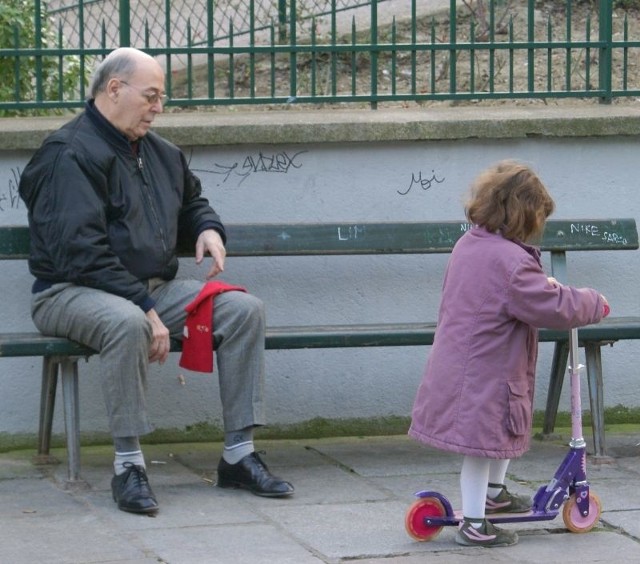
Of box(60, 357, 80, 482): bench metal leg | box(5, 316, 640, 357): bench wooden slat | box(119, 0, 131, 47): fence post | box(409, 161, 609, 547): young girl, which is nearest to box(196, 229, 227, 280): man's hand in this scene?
box(5, 316, 640, 357): bench wooden slat

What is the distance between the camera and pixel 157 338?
464 centimetres

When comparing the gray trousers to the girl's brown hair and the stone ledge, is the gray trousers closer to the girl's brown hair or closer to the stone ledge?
the stone ledge

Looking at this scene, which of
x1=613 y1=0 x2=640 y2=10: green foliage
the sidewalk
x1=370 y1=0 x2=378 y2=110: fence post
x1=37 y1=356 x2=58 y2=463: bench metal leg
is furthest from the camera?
x1=613 y1=0 x2=640 y2=10: green foliage

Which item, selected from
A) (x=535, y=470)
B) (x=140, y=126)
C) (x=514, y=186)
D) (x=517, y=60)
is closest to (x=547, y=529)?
(x=535, y=470)

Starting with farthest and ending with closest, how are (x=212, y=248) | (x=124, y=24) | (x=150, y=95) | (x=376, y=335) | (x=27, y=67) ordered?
(x=27, y=67)
(x=124, y=24)
(x=376, y=335)
(x=212, y=248)
(x=150, y=95)

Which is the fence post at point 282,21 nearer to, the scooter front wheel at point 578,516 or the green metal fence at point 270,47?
the green metal fence at point 270,47

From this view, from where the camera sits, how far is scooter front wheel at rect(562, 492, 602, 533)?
14.2ft

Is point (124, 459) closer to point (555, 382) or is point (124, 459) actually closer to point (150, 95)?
point (150, 95)

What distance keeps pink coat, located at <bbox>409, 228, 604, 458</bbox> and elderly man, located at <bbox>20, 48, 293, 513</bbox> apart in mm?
923

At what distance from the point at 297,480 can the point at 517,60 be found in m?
4.40

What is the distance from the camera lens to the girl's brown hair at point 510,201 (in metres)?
4.04

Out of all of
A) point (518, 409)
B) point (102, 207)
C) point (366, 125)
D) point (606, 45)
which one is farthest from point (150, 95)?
point (606, 45)

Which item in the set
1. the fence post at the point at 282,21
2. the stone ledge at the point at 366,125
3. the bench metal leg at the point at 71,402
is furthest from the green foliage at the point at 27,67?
the bench metal leg at the point at 71,402

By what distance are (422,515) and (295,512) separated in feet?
1.86
